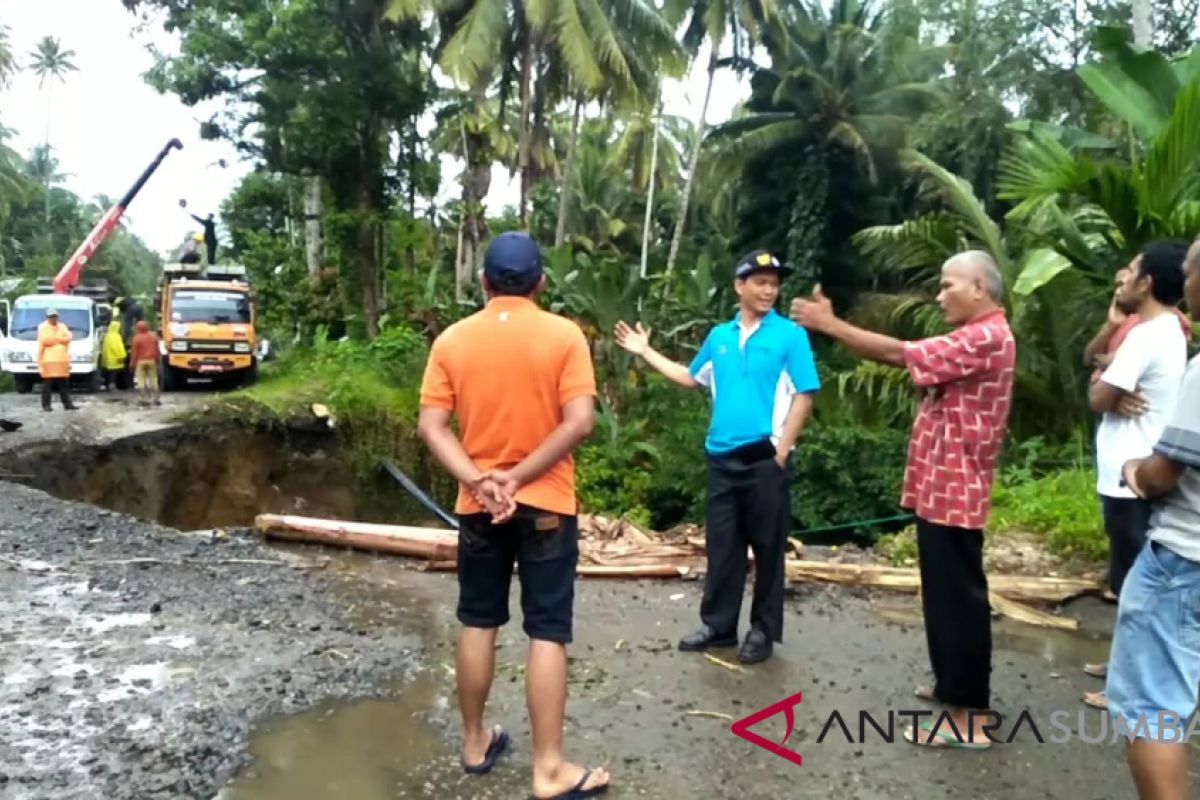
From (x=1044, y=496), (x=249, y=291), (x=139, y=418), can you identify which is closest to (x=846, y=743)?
(x=1044, y=496)

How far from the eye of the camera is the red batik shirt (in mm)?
3883

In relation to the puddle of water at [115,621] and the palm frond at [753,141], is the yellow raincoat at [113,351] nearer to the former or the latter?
the palm frond at [753,141]

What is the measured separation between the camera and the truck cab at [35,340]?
72.9 ft

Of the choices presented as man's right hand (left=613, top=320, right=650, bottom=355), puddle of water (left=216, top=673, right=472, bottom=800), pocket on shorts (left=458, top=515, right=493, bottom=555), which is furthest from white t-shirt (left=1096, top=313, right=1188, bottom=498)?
puddle of water (left=216, top=673, right=472, bottom=800)

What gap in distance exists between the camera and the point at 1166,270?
4.05 meters

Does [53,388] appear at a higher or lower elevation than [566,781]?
lower

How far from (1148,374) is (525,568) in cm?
254

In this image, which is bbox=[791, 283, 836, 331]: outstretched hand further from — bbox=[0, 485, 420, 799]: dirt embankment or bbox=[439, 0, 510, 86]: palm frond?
bbox=[439, 0, 510, 86]: palm frond

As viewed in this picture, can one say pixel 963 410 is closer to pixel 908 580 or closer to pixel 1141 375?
pixel 1141 375

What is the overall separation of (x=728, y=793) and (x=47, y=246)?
177ft

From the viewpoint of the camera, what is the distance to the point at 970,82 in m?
20.2

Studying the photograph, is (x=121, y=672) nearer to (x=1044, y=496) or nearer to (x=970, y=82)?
(x=1044, y=496)

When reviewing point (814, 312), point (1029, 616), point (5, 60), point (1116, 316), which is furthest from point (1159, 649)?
point (5, 60)

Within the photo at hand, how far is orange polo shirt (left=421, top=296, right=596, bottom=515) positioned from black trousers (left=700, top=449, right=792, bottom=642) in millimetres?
1729
